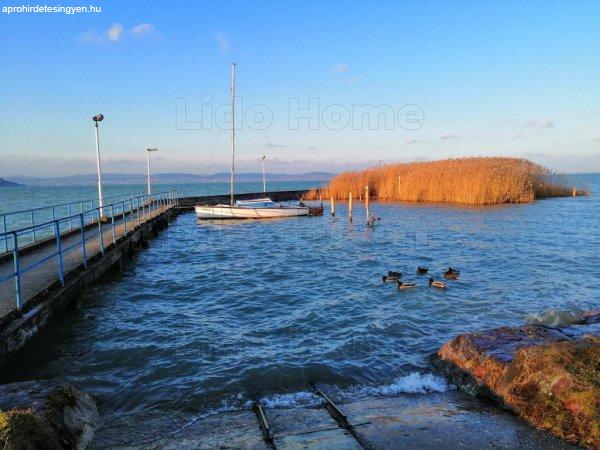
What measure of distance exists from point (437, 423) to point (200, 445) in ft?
9.34

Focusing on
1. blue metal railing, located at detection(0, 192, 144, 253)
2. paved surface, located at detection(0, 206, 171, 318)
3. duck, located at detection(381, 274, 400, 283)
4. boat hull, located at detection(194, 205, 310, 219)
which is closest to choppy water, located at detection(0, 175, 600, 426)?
A: duck, located at detection(381, 274, 400, 283)

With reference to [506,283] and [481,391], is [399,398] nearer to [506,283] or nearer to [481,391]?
[481,391]

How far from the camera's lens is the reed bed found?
40250mm

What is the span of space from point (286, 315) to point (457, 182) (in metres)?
34.5

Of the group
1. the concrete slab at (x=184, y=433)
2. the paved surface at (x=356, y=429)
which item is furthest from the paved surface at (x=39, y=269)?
the paved surface at (x=356, y=429)

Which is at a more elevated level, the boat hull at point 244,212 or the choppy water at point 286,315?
the boat hull at point 244,212

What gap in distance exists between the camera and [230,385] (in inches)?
273

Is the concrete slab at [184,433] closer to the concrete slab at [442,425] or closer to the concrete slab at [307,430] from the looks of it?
the concrete slab at [307,430]

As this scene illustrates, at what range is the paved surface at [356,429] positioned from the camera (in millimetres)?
4875

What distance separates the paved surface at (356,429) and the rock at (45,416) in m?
0.42

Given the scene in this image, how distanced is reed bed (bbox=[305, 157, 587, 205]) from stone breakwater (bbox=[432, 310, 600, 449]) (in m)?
35.2

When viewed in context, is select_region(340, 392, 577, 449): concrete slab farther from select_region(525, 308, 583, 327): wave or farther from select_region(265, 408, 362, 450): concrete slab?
select_region(525, 308, 583, 327): wave

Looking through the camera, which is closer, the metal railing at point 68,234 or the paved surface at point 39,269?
the metal railing at point 68,234

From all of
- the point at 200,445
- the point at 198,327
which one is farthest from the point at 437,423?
the point at 198,327
